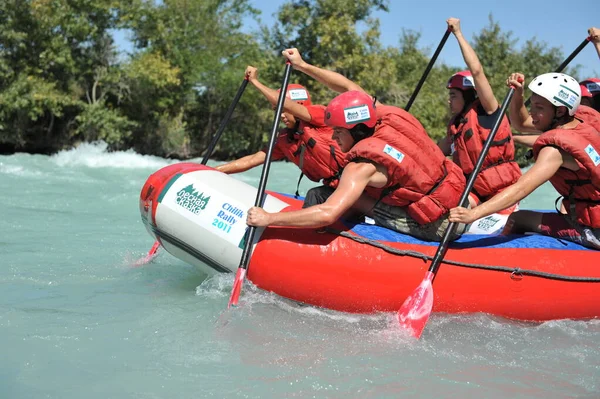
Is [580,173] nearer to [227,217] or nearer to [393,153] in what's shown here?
[393,153]

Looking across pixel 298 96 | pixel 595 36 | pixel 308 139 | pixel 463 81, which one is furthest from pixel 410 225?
pixel 595 36

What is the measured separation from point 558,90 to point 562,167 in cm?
48

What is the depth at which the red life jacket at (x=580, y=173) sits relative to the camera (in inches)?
151

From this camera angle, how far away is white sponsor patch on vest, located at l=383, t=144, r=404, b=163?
12.5 feet

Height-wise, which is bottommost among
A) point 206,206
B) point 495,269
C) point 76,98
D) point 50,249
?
point 76,98

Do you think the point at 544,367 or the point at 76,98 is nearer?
the point at 544,367

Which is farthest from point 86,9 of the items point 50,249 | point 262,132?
point 50,249

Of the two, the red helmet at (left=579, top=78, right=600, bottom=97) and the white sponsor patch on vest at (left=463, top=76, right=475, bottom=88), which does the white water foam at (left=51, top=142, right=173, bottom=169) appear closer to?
the white sponsor patch on vest at (left=463, top=76, right=475, bottom=88)

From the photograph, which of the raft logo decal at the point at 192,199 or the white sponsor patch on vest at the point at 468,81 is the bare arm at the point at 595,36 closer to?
the white sponsor patch on vest at the point at 468,81

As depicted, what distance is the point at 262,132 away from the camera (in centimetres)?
2439

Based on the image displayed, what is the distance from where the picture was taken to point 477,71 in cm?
472

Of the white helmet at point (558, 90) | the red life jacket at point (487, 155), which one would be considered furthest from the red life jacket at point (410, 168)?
the red life jacket at point (487, 155)

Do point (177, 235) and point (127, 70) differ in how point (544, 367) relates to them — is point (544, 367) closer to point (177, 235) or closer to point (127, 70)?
point (177, 235)

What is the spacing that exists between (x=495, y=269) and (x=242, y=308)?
1.63m
